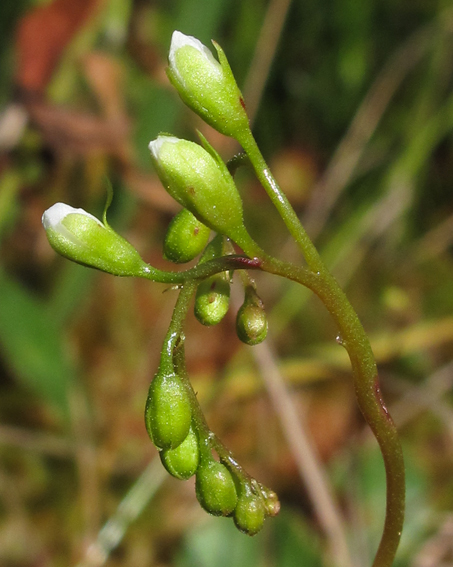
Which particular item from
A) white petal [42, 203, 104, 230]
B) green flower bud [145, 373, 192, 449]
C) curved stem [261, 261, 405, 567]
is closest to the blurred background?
curved stem [261, 261, 405, 567]

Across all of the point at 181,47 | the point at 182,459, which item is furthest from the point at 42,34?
the point at 182,459

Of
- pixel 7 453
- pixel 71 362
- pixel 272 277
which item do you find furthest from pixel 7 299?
pixel 272 277

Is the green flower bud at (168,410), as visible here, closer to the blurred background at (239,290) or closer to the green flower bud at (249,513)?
the green flower bud at (249,513)

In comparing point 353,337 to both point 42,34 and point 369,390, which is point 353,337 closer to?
point 369,390

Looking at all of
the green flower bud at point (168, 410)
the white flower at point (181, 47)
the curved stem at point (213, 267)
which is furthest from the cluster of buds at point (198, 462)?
the white flower at point (181, 47)

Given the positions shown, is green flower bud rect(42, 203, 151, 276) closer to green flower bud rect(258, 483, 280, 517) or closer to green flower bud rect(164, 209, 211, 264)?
green flower bud rect(164, 209, 211, 264)

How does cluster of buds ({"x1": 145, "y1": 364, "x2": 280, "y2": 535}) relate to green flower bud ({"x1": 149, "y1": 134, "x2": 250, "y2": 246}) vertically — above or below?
below
